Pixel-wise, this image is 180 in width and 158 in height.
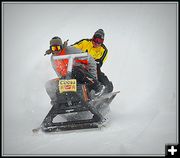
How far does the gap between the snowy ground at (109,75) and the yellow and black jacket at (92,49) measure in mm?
1505

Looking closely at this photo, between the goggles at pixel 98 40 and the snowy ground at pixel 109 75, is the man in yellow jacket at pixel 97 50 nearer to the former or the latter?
the goggles at pixel 98 40

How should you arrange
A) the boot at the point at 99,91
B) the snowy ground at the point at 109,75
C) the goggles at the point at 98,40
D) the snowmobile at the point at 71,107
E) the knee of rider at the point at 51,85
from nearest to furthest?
the snowy ground at the point at 109,75 < the snowmobile at the point at 71,107 < the knee of rider at the point at 51,85 < the boot at the point at 99,91 < the goggles at the point at 98,40

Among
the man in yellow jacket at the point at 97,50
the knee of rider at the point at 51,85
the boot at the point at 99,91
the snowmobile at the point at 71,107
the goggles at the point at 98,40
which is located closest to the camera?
→ the snowmobile at the point at 71,107

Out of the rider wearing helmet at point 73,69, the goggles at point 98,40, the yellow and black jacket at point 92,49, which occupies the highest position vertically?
the goggles at point 98,40

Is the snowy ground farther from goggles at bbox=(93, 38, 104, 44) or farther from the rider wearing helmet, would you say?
goggles at bbox=(93, 38, 104, 44)

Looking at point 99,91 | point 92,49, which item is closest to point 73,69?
point 99,91

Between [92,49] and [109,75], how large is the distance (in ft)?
20.7

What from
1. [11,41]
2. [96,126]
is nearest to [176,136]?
[96,126]

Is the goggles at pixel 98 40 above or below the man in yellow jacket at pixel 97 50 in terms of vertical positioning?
above

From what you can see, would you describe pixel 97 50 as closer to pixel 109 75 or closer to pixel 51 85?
pixel 51 85

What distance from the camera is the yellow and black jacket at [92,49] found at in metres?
11.3

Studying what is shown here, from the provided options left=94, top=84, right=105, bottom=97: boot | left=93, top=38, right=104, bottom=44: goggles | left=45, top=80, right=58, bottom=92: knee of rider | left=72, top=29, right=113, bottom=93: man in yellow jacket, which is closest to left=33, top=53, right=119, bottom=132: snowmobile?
left=45, top=80, right=58, bottom=92: knee of rider

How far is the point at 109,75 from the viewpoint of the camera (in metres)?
17.6

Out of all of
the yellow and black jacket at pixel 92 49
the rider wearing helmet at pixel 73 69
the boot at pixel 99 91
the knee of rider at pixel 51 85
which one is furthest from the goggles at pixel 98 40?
the knee of rider at pixel 51 85
